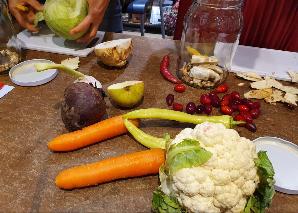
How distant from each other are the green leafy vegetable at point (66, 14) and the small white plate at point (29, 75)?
192 mm

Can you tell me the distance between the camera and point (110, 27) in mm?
2111

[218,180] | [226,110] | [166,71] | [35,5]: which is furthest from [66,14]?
[218,180]

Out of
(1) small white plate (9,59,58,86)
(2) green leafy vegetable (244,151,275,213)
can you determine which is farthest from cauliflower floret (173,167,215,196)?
(1) small white plate (9,59,58,86)

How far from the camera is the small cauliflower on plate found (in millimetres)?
771

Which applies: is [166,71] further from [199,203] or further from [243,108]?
[199,203]

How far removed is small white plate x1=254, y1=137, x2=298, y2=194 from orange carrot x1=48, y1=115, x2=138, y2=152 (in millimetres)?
471

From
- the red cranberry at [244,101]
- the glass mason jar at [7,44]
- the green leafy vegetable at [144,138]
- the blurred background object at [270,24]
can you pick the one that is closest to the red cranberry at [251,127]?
the red cranberry at [244,101]

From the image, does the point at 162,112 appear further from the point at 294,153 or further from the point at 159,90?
the point at 294,153

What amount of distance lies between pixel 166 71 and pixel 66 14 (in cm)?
57

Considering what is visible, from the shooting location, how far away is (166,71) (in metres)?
1.40

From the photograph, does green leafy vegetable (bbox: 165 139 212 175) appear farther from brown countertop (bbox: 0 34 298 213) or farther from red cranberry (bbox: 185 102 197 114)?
red cranberry (bbox: 185 102 197 114)

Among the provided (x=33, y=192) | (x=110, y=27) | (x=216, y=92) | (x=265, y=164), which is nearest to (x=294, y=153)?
(x=265, y=164)

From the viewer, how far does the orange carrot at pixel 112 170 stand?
0.90m

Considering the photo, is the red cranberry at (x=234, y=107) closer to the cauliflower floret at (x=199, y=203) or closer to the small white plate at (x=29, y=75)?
the cauliflower floret at (x=199, y=203)
